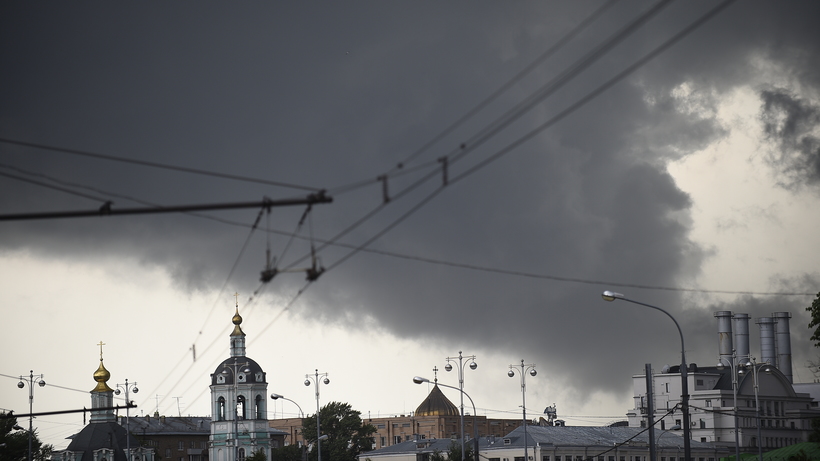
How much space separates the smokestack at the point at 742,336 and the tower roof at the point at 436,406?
141 feet

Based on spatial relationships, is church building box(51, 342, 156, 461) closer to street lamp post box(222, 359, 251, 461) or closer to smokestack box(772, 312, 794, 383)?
street lamp post box(222, 359, 251, 461)

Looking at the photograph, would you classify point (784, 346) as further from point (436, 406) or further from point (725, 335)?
point (436, 406)

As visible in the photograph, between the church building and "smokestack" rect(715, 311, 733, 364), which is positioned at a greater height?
"smokestack" rect(715, 311, 733, 364)

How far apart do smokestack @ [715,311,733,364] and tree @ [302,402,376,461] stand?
142 feet

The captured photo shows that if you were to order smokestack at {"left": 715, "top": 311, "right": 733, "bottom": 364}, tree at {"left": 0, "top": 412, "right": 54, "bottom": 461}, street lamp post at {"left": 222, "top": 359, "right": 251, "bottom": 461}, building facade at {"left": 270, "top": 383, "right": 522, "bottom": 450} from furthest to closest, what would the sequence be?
building facade at {"left": 270, "top": 383, "right": 522, "bottom": 450} → smokestack at {"left": 715, "top": 311, "right": 733, "bottom": 364} → street lamp post at {"left": 222, "top": 359, "right": 251, "bottom": 461} → tree at {"left": 0, "top": 412, "right": 54, "bottom": 461}

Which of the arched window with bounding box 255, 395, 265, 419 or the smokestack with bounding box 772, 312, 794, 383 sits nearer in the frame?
the arched window with bounding box 255, 395, 265, 419

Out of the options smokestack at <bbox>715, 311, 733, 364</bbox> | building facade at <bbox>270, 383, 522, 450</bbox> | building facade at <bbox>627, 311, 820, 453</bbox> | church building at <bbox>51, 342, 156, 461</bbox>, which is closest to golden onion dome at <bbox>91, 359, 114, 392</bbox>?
church building at <bbox>51, 342, 156, 461</bbox>

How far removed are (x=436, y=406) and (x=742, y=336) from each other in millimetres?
45337

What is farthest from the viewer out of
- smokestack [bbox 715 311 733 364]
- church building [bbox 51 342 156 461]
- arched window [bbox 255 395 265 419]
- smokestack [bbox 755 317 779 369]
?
smokestack [bbox 755 317 779 369]

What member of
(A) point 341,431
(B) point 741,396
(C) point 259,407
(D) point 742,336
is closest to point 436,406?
(A) point 341,431

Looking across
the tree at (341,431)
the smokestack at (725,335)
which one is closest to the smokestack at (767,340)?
the smokestack at (725,335)

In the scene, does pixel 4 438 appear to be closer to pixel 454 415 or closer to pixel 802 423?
pixel 454 415

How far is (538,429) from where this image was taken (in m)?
106

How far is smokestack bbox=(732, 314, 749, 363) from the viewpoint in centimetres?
13830
